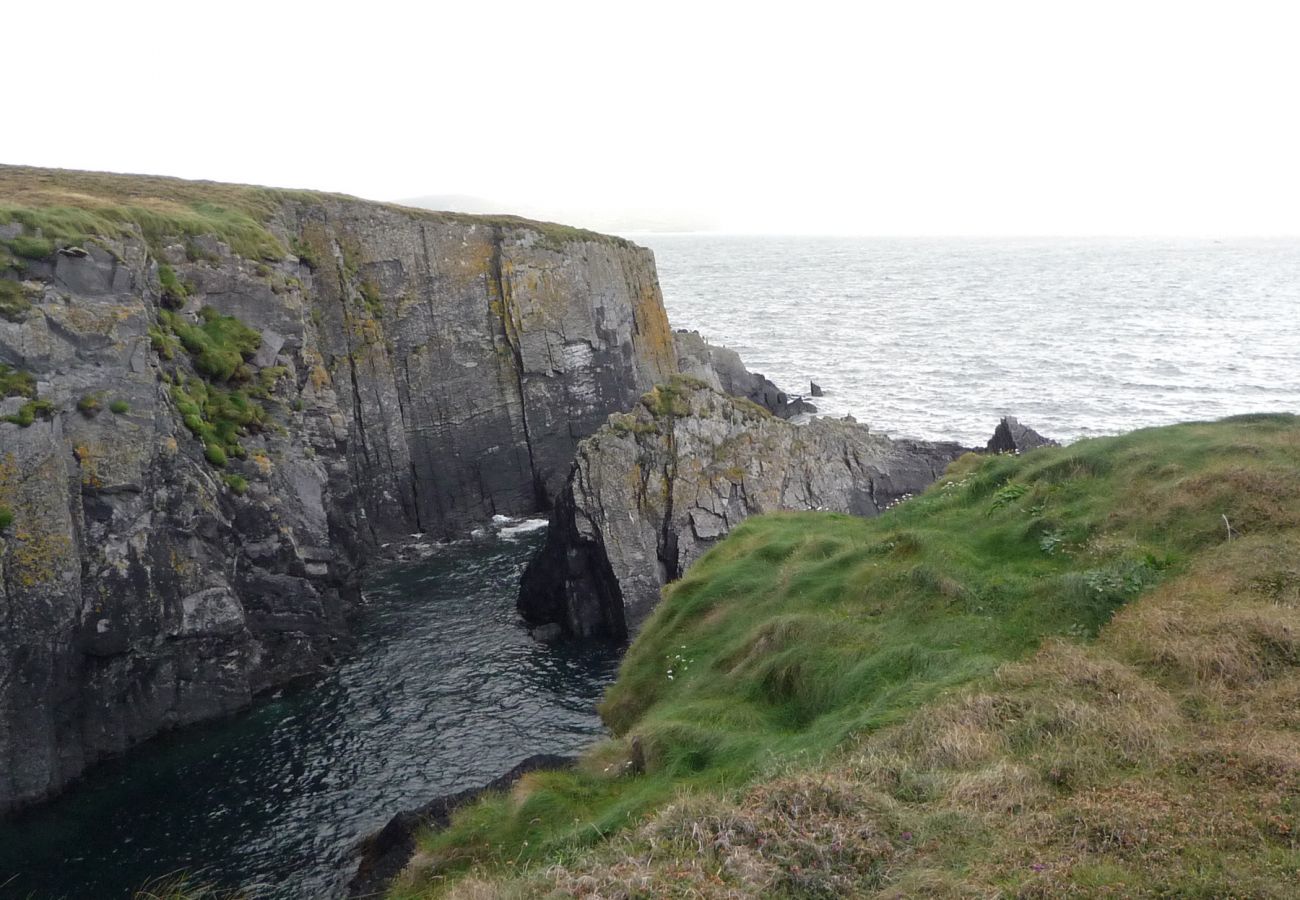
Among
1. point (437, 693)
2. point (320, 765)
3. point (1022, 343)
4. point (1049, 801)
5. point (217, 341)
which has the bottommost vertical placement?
point (320, 765)

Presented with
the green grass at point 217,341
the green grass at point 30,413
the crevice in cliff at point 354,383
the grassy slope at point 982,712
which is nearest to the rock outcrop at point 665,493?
the grassy slope at point 982,712

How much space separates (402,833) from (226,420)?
18767 millimetres

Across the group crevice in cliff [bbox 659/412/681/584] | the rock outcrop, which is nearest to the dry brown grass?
crevice in cliff [bbox 659/412/681/584]

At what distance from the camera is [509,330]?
51625mm

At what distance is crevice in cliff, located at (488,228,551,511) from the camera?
5119 cm

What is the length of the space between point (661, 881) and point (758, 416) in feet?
95.7

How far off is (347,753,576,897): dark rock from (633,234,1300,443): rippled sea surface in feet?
131

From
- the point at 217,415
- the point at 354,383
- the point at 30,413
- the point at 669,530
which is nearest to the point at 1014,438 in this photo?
the point at 669,530

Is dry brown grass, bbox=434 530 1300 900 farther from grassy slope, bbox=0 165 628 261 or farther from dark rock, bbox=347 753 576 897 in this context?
grassy slope, bbox=0 165 628 261

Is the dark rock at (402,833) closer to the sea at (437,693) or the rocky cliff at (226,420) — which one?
the sea at (437,693)

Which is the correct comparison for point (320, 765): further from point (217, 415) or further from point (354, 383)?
point (354, 383)

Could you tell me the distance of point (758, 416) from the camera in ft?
124

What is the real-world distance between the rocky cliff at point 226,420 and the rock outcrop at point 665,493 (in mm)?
8610

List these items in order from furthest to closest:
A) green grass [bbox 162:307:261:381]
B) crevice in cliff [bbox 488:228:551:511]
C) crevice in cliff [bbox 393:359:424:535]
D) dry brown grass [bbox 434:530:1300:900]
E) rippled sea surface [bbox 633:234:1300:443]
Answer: rippled sea surface [bbox 633:234:1300:443] → crevice in cliff [bbox 488:228:551:511] → crevice in cliff [bbox 393:359:424:535] → green grass [bbox 162:307:261:381] → dry brown grass [bbox 434:530:1300:900]
